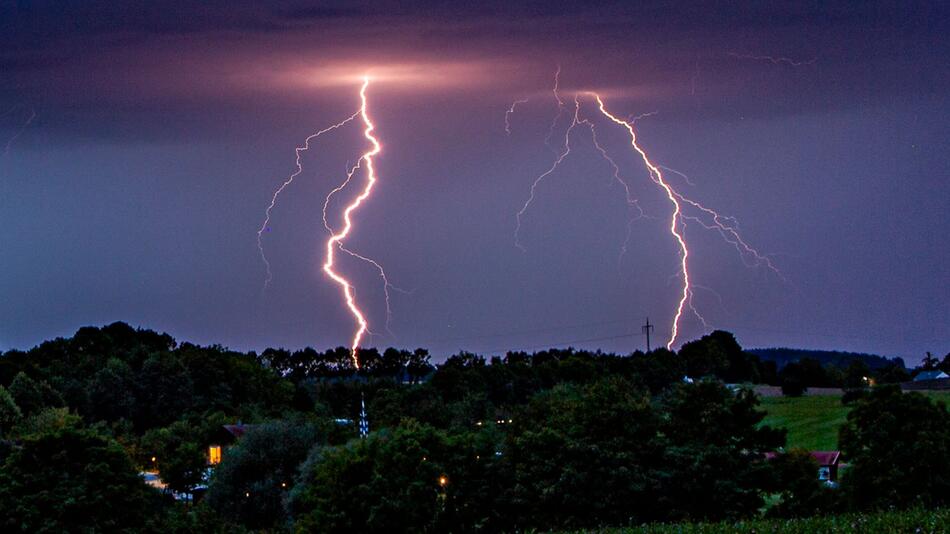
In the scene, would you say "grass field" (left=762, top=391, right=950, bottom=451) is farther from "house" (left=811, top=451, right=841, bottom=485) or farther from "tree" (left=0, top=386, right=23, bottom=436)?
"tree" (left=0, top=386, right=23, bottom=436)

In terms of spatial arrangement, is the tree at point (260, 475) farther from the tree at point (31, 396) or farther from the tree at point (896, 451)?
the tree at point (31, 396)

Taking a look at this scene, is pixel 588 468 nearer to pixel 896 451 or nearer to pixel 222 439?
pixel 896 451

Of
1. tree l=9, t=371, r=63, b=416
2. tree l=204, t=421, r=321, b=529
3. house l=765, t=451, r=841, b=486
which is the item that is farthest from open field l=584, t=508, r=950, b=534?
tree l=9, t=371, r=63, b=416

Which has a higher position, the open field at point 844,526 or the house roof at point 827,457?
the house roof at point 827,457

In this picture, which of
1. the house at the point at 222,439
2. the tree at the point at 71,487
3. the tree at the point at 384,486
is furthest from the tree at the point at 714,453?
the house at the point at 222,439

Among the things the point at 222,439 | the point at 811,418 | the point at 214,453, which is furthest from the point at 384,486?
the point at 811,418

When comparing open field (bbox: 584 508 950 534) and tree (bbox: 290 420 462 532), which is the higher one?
tree (bbox: 290 420 462 532)
